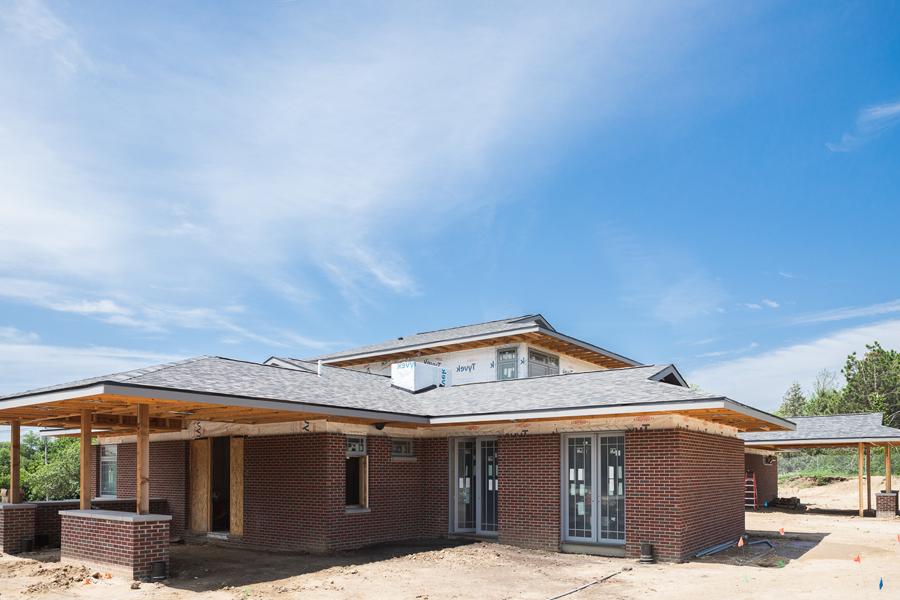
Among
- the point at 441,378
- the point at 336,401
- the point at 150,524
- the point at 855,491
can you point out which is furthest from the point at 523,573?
the point at 855,491

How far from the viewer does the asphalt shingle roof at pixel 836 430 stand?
89.5ft

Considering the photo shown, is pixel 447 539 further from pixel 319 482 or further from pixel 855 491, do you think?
pixel 855 491

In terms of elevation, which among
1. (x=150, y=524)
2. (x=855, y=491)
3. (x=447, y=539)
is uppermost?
(x=150, y=524)

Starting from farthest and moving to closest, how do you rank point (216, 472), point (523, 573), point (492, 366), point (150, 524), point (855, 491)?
point (855, 491)
point (492, 366)
point (216, 472)
point (523, 573)
point (150, 524)

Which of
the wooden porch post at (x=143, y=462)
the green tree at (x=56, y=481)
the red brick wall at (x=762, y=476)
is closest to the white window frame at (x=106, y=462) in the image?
the wooden porch post at (x=143, y=462)

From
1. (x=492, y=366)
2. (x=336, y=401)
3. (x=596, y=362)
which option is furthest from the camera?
(x=596, y=362)

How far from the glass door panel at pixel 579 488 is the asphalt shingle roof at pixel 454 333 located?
7.72 meters

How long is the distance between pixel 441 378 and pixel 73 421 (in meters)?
9.74

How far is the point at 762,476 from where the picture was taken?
34.3m

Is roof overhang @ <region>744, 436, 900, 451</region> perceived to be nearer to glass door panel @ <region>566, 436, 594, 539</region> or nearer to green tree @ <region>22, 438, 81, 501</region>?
glass door panel @ <region>566, 436, 594, 539</region>

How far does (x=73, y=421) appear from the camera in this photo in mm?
18312

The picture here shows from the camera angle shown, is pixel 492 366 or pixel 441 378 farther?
pixel 492 366

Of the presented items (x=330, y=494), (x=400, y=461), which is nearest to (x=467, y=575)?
(x=330, y=494)

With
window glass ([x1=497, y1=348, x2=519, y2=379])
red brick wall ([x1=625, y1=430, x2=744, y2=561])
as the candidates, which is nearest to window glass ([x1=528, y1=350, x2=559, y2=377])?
window glass ([x1=497, y1=348, x2=519, y2=379])
